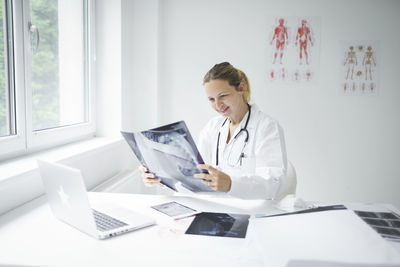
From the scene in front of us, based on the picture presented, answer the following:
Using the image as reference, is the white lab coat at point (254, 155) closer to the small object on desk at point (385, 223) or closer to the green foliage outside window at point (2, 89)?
the small object on desk at point (385, 223)

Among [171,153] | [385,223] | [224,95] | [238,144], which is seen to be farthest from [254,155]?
[385,223]

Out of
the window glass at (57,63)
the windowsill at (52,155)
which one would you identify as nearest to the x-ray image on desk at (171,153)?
the windowsill at (52,155)

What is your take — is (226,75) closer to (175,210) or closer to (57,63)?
(175,210)

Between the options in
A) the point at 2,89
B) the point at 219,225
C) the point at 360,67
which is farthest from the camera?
the point at 360,67

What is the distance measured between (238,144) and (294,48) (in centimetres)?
127

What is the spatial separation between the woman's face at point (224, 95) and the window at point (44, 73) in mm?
878

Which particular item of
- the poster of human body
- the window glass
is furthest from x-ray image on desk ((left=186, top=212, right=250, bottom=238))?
the poster of human body

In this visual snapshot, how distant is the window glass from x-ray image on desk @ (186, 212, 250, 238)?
1.08 metres

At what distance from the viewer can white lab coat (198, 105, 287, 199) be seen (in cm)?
142

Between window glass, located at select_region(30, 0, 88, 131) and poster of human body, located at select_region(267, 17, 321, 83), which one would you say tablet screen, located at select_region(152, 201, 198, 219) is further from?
poster of human body, located at select_region(267, 17, 321, 83)

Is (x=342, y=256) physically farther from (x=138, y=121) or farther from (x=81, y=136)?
(x=138, y=121)

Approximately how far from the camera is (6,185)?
1.23m

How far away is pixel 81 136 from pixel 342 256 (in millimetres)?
1814

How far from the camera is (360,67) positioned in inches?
106
